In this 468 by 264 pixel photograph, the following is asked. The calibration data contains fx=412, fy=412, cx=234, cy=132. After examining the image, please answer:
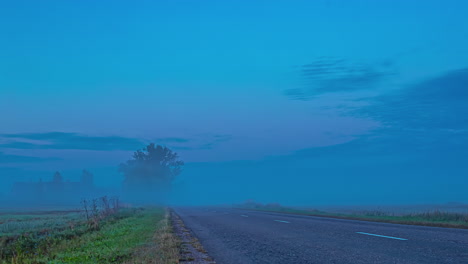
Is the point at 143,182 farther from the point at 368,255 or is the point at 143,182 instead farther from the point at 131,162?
the point at 368,255

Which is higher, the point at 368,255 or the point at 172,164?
the point at 172,164

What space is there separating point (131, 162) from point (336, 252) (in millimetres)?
109947

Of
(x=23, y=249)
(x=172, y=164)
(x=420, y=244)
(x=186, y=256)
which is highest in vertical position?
(x=172, y=164)

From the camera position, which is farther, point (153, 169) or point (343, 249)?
point (153, 169)

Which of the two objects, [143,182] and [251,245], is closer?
[251,245]

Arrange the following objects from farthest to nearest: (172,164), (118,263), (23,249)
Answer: (172,164) < (23,249) < (118,263)

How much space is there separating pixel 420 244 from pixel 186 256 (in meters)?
5.28

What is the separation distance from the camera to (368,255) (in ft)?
26.6

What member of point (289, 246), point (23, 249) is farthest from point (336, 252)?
point (23, 249)

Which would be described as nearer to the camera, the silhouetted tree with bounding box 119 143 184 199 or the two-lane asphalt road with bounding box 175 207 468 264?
the two-lane asphalt road with bounding box 175 207 468 264

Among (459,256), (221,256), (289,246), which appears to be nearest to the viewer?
(459,256)

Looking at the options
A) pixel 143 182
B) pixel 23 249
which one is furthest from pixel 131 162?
pixel 23 249

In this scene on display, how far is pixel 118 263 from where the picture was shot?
7992 millimetres

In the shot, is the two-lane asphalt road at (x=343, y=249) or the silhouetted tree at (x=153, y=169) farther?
the silhouetted tree at (x=153, y=169)
